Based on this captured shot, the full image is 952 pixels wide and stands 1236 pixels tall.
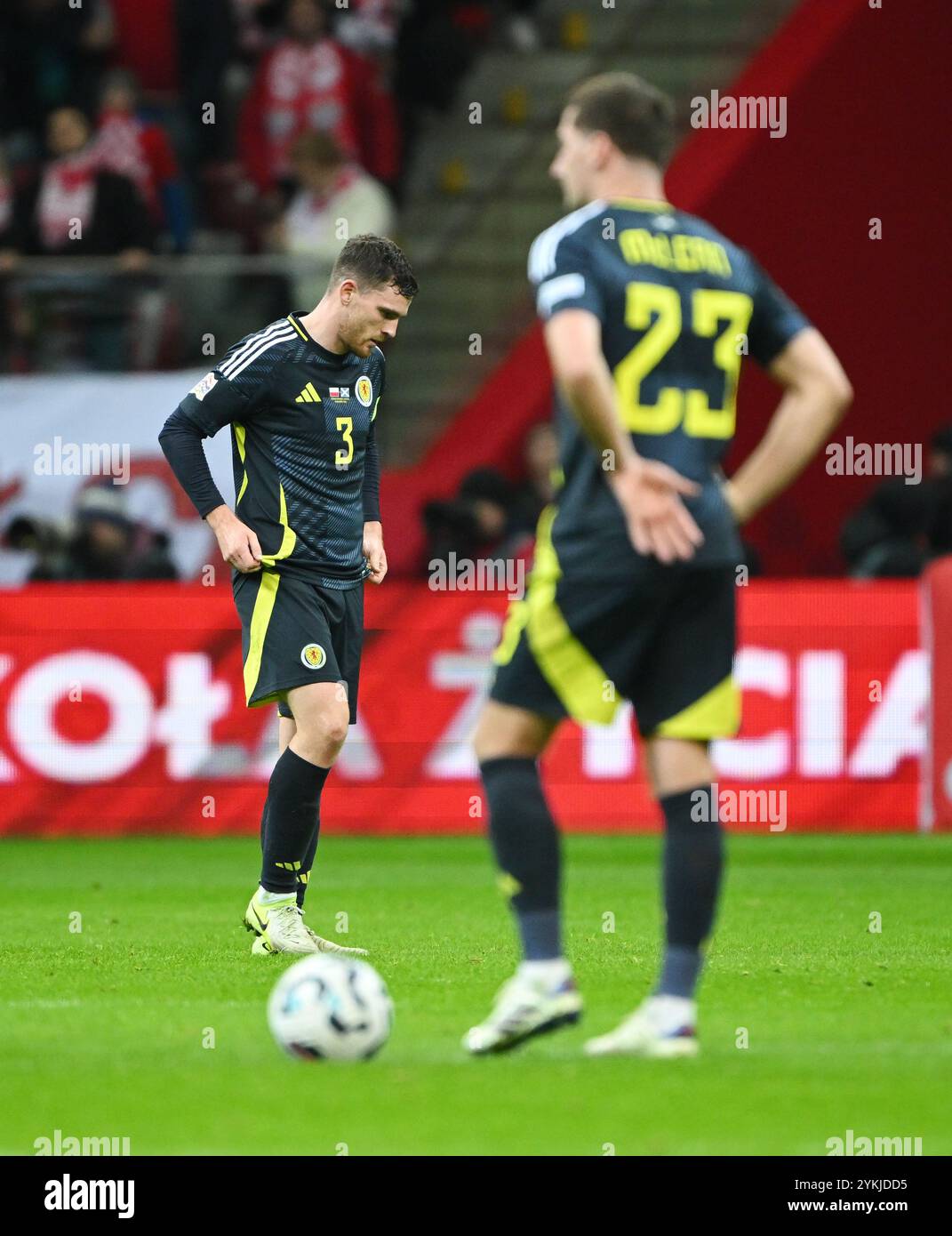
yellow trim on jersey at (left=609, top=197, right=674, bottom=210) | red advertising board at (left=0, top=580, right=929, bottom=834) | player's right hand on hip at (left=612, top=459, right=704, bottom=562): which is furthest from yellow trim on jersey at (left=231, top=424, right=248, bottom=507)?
red advertising board at (left=0, top=580, right=929, bottom=834)

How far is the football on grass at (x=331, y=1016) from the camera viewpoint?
543 cm

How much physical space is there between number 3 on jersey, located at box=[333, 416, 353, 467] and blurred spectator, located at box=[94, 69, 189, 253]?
27.2ft

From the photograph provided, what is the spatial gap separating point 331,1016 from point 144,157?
11473mm

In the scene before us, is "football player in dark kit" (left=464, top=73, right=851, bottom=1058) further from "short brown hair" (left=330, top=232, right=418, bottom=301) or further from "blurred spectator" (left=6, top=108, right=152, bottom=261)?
"blurred spectator" (left=6, top=108, right=152, bottom=261)

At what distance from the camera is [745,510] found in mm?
5324

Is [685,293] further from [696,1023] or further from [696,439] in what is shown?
[696,1023]

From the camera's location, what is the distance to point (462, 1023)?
6.11 metres

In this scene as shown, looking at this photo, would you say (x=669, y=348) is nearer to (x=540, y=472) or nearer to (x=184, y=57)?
(x=540, y=472)

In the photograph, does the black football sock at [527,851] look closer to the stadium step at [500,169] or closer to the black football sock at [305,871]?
the black football sock at [305,871]

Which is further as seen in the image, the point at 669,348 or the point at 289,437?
the point at 289,437

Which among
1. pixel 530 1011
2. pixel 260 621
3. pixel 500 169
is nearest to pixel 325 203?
pixel 500 169

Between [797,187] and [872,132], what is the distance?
726mm

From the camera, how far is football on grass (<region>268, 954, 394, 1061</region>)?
5.43m
